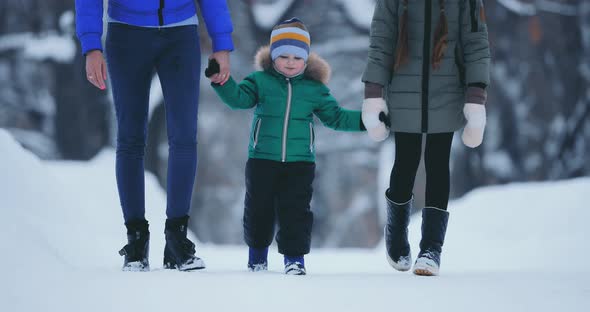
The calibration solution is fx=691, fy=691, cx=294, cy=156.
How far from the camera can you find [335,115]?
274cm

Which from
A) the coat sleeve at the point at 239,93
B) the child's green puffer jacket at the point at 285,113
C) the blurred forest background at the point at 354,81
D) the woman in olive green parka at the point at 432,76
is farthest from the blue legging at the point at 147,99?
the blurred forest background at the point at 354,81

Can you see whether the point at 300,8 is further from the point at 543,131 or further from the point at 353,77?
the point at 543,131

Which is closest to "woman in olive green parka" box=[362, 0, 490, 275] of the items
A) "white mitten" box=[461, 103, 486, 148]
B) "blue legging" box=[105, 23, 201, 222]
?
"white mitten" box=[461, 103, 486, 148]

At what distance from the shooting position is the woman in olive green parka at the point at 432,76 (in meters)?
2.48

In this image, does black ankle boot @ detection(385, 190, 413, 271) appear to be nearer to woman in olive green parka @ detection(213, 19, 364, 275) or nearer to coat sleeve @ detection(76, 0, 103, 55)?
woman in olive green parka @ detection(213, 19, 364, 275)

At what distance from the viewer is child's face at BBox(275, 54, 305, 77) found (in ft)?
8.83

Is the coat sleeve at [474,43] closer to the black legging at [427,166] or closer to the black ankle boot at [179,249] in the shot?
the black legging at [427,166]

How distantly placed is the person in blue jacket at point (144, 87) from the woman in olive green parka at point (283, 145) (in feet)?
0.94

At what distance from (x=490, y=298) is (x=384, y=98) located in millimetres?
974

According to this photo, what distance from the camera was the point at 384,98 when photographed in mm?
2639

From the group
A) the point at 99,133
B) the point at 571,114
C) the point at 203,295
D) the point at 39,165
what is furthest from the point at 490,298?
the point at 571,114

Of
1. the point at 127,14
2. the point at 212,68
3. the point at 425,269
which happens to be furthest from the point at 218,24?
the point at 425,269

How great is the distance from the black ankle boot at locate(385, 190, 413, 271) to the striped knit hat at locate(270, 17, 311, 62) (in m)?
0.69

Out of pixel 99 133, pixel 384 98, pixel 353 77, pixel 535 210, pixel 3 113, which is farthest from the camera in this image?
pixel 353 77
